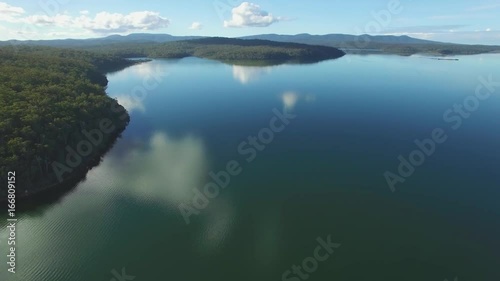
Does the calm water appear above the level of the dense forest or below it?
below

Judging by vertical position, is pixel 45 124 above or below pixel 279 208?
above

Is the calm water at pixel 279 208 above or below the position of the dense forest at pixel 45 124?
below

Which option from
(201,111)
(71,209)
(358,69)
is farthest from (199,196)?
(358,69)

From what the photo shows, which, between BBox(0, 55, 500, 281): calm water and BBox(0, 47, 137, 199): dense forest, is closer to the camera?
BBox(0, 55, 500, 281): calm water

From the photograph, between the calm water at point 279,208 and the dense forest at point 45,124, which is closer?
the calm water at point 279,208

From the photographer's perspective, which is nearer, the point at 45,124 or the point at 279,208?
the point at 279,208
